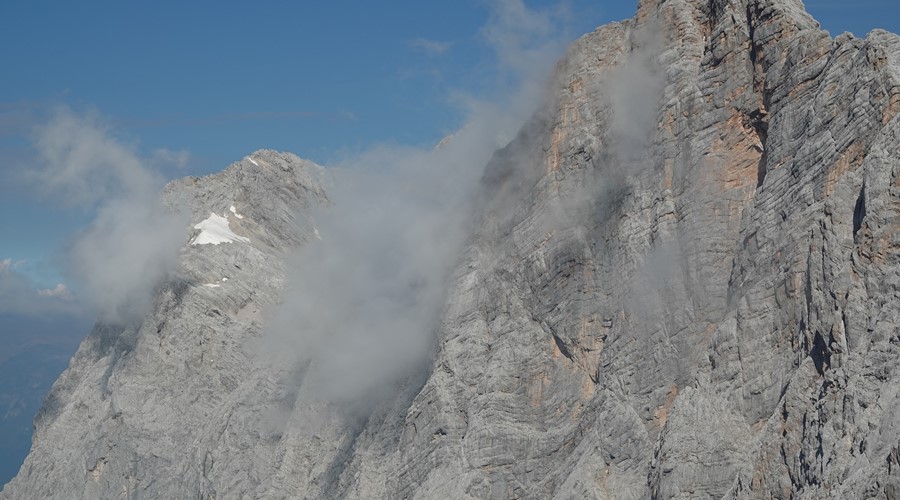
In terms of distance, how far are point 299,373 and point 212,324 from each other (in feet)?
Answer: 41.4

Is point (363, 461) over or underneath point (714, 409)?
over

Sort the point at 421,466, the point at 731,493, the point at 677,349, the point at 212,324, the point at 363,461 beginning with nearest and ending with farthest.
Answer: the point at 731,493 < the point at 677,349 < the point at 421,466 < the point at 363,461 < the point at 212,324

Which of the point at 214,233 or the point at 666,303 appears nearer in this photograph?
the point at 666,303

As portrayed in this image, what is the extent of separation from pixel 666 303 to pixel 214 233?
59.6 metres

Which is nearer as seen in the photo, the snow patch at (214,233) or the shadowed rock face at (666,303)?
the shadowed rock face at (666,303)

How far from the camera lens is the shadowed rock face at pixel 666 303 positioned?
5228 centimetres

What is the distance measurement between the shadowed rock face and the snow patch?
1957 centimetres

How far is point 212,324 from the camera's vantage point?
10775 centimetres

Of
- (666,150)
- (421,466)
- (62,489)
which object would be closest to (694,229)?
(666,150)

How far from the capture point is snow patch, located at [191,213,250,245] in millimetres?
114294

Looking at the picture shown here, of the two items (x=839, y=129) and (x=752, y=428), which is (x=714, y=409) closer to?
(x=752, y=428)

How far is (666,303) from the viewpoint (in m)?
64.2

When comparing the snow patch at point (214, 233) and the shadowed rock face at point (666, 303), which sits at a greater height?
the snow patch at point (214, 233)

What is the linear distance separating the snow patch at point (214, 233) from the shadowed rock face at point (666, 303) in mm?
19570
